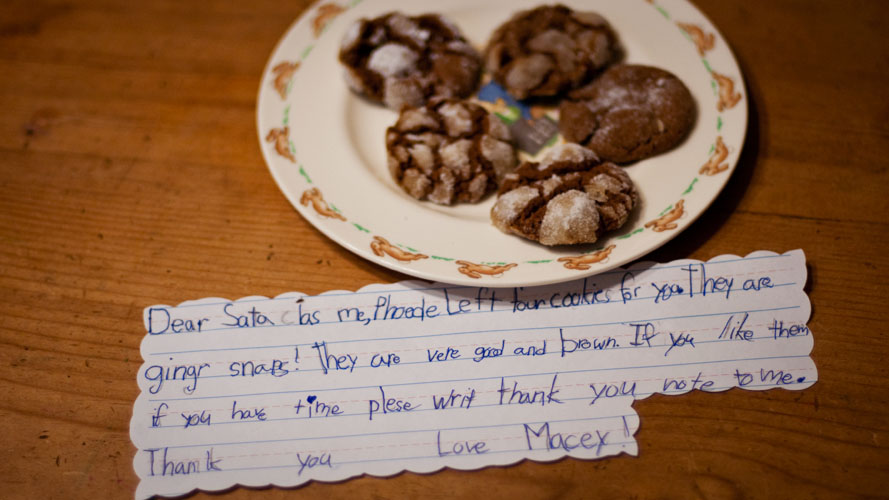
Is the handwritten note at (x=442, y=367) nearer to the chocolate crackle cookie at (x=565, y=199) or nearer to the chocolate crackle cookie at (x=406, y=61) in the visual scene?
the chocolate crackle cookie at (x=565, y=199)

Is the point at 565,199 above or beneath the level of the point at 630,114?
beneath

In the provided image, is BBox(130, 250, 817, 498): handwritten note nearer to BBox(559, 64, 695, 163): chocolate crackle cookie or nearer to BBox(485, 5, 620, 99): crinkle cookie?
BBox(559, 64, 695, 163): chocolate crackle cookie

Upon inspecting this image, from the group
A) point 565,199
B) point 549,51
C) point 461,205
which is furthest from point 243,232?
point 549,51

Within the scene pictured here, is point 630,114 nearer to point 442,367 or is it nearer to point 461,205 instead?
point 461,205

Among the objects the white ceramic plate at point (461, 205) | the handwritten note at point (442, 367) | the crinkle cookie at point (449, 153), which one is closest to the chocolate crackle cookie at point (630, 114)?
the white ceramic plate at point (461, 205)

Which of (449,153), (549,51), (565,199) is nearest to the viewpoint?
(565,199)

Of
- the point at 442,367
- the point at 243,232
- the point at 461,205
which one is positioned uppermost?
the point at 461,205

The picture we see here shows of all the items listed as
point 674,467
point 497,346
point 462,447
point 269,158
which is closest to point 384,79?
point 269,158
